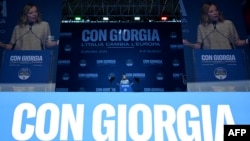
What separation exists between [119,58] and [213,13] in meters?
4.11

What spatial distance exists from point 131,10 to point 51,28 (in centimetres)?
544

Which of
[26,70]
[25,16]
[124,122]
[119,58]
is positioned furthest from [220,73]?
[124,122]

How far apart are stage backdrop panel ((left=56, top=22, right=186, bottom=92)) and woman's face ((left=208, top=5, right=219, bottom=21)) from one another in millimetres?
3149

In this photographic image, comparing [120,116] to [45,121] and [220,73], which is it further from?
[220,73]

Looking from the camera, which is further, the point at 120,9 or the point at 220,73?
the point at 120,9

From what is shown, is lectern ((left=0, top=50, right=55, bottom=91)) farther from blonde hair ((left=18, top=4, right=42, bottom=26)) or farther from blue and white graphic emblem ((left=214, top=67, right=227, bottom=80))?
blue and white graphic emblem ((left=214, top=67, right=227, bottom=80))

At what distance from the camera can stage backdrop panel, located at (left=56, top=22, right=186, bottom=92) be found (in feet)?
35.8

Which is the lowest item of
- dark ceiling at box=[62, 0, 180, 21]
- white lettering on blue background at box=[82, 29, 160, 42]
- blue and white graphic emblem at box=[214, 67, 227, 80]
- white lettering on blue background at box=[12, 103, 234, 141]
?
white lettering on blue background at box=[12, 103, 234, 141]

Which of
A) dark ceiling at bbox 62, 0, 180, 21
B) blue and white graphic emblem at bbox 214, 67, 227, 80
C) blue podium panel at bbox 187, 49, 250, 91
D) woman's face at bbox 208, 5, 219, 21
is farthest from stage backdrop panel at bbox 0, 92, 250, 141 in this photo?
dark ceiling at bbox 62, 0, 180, 21

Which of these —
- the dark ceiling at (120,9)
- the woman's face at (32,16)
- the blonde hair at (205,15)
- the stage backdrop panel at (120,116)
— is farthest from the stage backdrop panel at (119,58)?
the stage backdrop panel at (120,116)

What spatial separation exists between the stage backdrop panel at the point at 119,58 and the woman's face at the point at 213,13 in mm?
3149

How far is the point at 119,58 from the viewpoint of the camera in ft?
36.5

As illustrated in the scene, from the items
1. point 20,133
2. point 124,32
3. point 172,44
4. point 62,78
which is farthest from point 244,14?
point 20,133

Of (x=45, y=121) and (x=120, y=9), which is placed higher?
(x=120, y=9)
